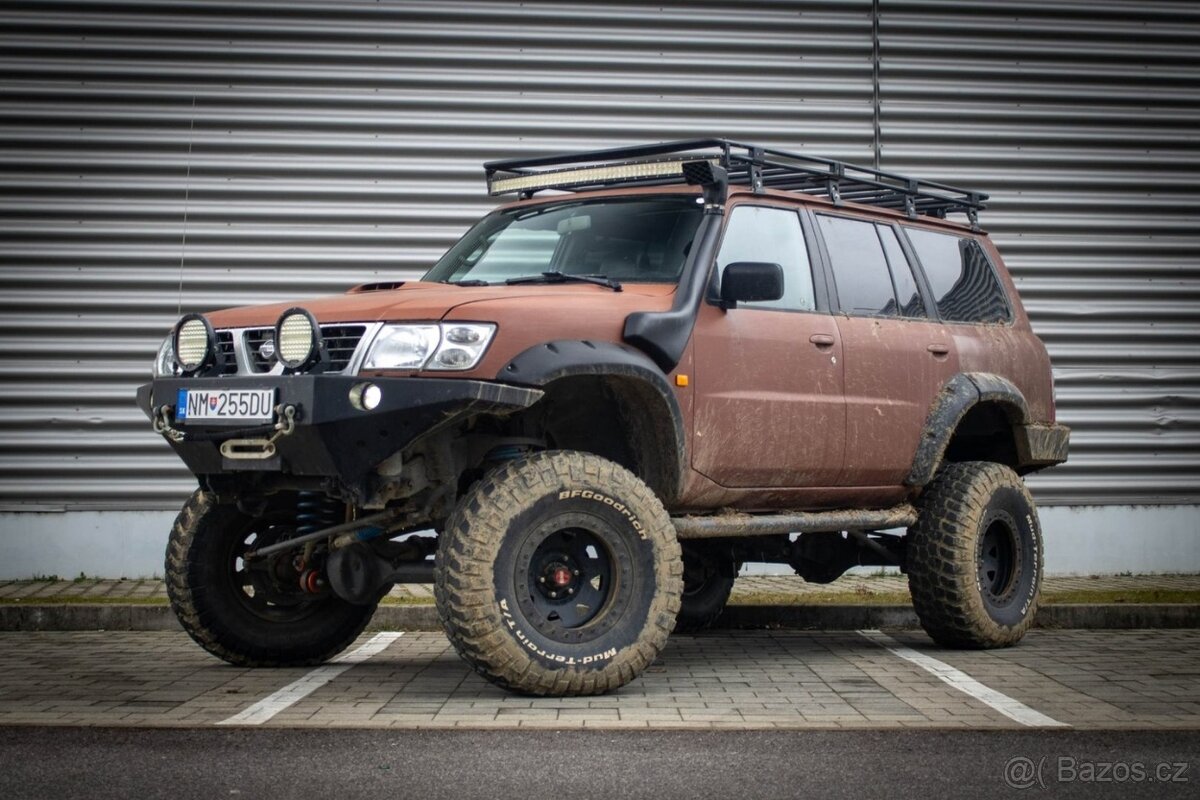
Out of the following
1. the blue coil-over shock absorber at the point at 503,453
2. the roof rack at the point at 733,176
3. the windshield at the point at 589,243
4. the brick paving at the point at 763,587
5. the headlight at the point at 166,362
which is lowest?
the brick paving at the point at 763,587

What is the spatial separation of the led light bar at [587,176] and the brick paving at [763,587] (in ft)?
8.29

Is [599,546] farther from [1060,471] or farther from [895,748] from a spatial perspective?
[1060,471]

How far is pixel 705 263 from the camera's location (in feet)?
22.8

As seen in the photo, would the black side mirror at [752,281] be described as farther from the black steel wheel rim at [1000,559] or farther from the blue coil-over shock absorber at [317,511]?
the black steel wheel rim at [1000,559]

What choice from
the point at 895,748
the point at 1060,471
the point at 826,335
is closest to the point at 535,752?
the point at 895,748

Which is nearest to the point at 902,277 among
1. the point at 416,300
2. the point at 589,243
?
the point at 589,243

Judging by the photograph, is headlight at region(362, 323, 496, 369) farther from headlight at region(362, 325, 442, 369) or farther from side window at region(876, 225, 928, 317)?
side window at region(876, 225, 928, 317)

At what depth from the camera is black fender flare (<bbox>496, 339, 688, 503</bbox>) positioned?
6.01m

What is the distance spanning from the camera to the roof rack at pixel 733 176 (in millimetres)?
7309

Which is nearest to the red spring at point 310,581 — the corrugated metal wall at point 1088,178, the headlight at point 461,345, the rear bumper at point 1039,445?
the headlight at point 461,345

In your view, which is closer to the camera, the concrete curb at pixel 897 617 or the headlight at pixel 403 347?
the headlight at pixel 403 347

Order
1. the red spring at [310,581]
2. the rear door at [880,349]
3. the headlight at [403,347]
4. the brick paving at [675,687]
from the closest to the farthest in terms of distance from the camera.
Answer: the brick paving at [675,687], the headlight at [403,347], the red spring at [310,581], the rear door at [880,349]

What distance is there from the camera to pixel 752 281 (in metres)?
6.80

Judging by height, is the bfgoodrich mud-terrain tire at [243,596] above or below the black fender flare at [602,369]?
below
